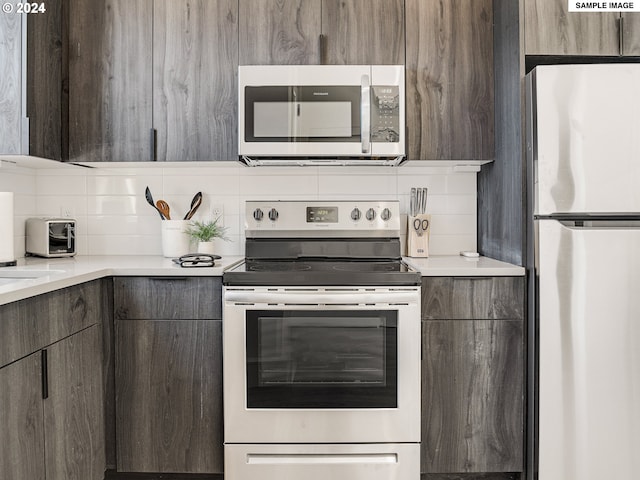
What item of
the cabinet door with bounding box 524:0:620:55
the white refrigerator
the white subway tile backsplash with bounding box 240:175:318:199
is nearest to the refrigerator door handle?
the white refrigerator

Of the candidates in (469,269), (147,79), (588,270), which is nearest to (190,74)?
(147,79)

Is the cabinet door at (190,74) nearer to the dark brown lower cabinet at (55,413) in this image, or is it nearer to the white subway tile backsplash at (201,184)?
the white subway tile backsplash at (201,184)

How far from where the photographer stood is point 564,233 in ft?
6.37

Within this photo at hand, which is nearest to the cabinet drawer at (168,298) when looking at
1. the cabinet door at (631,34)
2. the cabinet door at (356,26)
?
the cabinet door at (356,26)

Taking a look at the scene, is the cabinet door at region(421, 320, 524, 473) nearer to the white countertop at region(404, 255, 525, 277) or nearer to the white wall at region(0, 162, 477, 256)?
the white countertop at region(404, 255, 525, 277)

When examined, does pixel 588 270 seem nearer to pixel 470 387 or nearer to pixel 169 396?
pixel 470 387

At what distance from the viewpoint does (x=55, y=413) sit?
1.67 metres

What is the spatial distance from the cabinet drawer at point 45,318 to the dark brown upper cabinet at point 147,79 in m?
0.75

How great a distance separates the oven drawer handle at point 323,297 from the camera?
201cm

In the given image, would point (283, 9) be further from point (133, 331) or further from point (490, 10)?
point (133, 331)

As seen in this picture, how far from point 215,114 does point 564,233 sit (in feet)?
5.01

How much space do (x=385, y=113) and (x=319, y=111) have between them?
28 cm

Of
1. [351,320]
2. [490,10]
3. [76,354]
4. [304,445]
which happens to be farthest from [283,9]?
[304,445]

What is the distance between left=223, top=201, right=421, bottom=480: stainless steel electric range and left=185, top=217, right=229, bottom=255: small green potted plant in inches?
21.5
